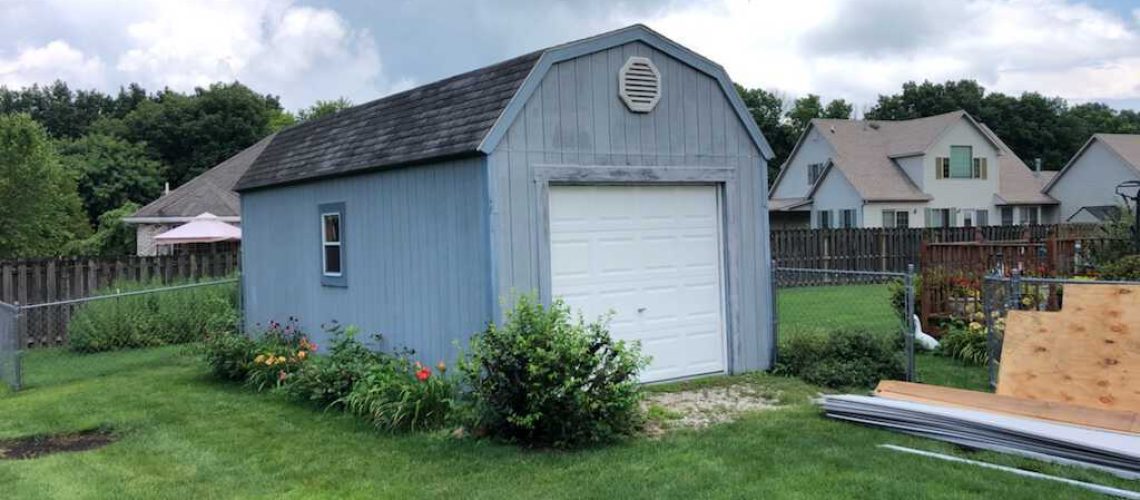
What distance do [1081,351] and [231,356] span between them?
8345 millimetres

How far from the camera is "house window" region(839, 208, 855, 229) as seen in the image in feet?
106

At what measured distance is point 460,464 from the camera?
5828mm

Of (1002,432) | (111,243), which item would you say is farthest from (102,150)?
(1002,432)

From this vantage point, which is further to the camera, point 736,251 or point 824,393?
point 736,251

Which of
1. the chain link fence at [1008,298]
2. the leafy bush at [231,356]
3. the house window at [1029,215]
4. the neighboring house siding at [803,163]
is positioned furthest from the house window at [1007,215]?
the leafy bush at [231,356]

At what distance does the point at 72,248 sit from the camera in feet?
91.2

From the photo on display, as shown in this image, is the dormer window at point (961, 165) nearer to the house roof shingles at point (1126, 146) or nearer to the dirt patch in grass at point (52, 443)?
the house roof shingles at point (1126, 146)

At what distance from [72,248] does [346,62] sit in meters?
13.4

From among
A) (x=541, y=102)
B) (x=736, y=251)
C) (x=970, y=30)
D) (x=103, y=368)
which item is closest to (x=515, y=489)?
(x=541, y=102)

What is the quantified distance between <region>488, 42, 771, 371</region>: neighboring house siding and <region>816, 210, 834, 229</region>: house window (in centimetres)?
2580

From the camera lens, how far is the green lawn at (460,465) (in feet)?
16.8

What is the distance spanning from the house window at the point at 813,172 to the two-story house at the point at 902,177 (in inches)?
1.7

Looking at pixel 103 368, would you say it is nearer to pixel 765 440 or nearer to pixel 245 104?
pixel 765 440

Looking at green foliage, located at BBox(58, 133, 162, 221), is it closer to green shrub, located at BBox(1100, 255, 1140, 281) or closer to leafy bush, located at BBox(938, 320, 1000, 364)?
leafy bush, located at BBox(938, 320, 1000, 364)
